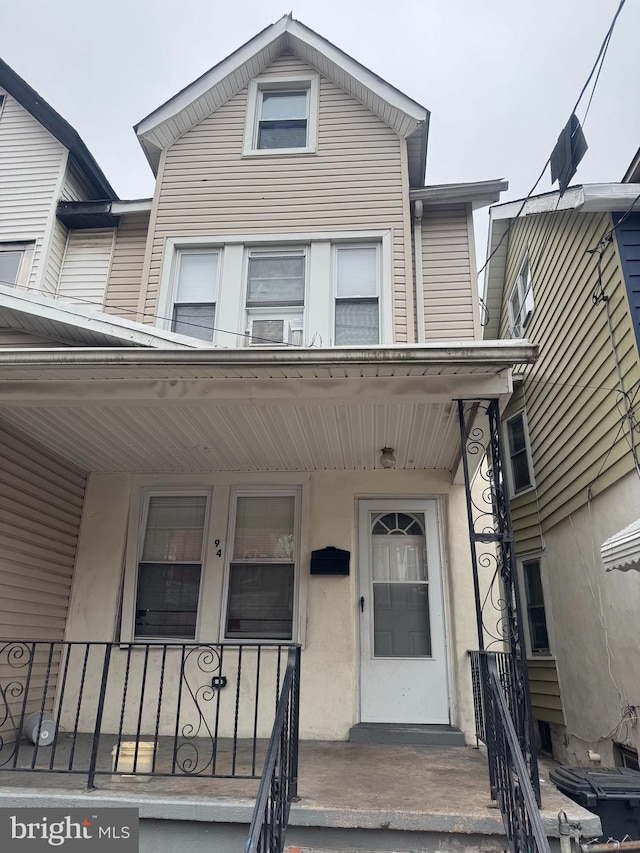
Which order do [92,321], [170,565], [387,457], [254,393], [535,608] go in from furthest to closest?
[535,608], [170,565], [387,457], [92,321], [254,393]

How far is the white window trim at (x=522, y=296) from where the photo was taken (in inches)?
Result: 350

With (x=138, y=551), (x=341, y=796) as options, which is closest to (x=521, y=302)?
(x=138, y=551)

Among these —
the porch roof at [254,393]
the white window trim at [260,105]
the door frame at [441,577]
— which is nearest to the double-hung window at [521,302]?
the white window trim at [260,105]

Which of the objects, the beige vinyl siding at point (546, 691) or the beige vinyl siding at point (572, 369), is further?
the beige vinyl siding at point (546, 691)

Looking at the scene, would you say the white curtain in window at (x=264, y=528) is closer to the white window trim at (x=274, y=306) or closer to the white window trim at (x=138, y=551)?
the white window trim at (x=138, y=551)

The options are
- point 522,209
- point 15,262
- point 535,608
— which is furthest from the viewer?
point 535,608

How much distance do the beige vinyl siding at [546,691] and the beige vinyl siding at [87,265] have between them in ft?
23.9

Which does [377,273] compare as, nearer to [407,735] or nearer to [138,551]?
[138,551]

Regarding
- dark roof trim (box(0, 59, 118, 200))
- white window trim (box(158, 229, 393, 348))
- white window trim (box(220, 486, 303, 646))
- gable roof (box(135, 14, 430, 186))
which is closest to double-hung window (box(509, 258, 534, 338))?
gable roof (box(135, 14, 430, 186))

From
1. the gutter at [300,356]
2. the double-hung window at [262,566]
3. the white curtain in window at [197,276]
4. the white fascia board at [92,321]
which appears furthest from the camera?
the white curtain in window at [197,276]

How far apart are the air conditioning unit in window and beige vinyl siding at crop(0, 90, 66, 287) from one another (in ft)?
9.02

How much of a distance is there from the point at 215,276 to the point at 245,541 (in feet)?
8.98

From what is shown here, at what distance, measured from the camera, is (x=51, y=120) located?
712 cm

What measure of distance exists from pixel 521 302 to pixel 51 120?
7260mm
